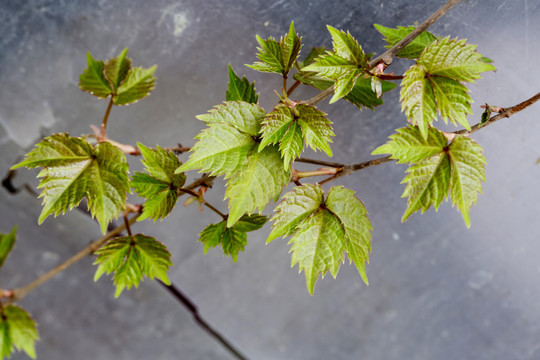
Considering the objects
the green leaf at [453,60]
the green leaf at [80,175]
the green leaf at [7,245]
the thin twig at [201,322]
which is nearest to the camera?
the green leaf at [453,60]

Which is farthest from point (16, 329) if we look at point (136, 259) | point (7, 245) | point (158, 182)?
point (158, 182)

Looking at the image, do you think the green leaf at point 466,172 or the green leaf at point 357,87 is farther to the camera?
the green leaf at point 357,87

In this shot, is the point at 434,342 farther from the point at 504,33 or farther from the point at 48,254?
the point at 48,254

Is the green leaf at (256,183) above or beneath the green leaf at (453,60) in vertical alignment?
beneath

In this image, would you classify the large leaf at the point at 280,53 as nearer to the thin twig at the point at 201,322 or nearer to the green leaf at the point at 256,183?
the green leaf at the point at 256,183

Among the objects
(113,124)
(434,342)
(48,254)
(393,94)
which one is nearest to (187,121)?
(113,124)

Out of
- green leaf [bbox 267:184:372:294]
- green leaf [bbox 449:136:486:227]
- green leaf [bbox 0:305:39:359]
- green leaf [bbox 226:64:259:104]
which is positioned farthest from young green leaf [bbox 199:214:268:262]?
green leaf [bbox 0:305:39:359]

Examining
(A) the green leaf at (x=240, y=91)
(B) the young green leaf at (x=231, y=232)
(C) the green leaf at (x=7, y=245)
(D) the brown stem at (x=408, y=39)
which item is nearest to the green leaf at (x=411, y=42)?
(D) the brown stem at (x=408, y=39)
